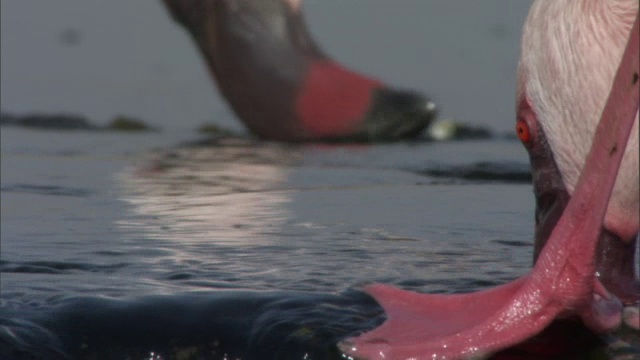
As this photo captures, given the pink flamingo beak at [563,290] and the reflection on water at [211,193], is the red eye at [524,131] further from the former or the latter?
the reflection on water at [211,193]

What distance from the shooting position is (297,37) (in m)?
7.57

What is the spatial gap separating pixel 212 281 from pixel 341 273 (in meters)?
0.26

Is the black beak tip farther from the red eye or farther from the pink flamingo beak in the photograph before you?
the pink flamingo beak

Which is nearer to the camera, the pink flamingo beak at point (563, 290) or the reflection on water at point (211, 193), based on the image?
the pink flamingo beak at point (563, 290)

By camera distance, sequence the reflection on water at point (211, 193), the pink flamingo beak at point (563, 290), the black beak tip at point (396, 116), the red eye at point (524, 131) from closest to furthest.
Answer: the pink flamingo beak at point (563, 290) < the red eye at point (524, 131) < the reflection on water at point (211, 193) < the black beak tip at point (396, 116)

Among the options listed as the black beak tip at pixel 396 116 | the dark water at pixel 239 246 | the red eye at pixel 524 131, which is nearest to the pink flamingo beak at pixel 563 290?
the dark water at pixel 239 246

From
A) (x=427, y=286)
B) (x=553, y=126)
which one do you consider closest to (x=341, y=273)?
(x=427, y=286)

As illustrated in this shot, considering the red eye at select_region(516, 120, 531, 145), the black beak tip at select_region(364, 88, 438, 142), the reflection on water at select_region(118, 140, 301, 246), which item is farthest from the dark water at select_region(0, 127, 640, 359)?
the black beak tip at select_region(364, 88, 438, 142)

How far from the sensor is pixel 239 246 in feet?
11.3

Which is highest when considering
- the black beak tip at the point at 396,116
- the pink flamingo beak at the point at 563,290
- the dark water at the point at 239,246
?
the pink flamingo beak at the point at 563,290

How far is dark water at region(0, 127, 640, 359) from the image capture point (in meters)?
2.42

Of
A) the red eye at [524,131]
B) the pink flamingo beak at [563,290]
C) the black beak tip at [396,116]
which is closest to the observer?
the pink flamingo beak at [563,290]

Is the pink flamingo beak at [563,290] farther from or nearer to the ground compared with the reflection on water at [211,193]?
farther from the ground

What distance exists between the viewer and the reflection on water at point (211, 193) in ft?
12.4
